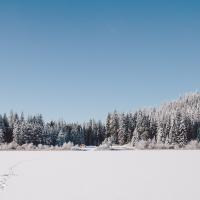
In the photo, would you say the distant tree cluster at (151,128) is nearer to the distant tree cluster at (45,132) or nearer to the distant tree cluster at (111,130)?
the distant tree cluster at (111,130)

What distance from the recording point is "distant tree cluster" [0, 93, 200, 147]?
90812mm

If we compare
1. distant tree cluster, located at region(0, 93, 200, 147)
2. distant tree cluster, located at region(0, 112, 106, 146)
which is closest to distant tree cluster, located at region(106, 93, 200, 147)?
distant tree cluster, located at region(0, 93, 200, 147)

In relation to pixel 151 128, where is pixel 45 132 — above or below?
below

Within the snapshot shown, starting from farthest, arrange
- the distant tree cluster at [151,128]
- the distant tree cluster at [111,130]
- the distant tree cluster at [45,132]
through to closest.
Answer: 1. the distant tree cluster at [151,128]
2. the distant tree cluster at [111,130]
3. the distant tree cluster at [45,132]

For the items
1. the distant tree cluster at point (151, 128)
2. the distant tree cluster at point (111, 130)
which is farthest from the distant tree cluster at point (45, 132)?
the distant tree cluster at point (151, 128)

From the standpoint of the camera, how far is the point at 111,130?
359ft

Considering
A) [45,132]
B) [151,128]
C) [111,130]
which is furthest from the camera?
[111,130]

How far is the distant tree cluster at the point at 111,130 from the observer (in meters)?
90.8

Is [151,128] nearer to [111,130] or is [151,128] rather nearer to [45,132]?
[111,130]

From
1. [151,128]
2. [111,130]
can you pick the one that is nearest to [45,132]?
[111,130]
